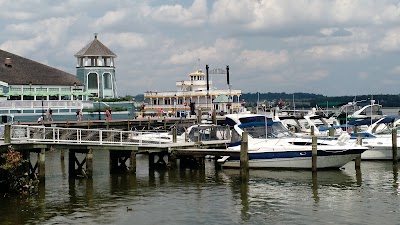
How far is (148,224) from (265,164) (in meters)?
17.0

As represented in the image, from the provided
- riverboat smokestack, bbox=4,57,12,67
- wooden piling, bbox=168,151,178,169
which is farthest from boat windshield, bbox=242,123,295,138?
riverboat smokestack, bbox=4,57,12,67

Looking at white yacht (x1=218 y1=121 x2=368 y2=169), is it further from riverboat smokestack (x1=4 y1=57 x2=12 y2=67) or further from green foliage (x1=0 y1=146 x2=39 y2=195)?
riverboat smokestack (x1=4 y1=57 x2=12 y2=67)

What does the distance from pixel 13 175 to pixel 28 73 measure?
158ft

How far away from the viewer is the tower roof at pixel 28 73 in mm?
75688

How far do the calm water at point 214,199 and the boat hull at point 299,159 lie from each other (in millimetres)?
737

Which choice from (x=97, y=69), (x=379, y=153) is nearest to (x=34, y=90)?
(x=97, y=69)

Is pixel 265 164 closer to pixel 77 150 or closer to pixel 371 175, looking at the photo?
pixel 371 175

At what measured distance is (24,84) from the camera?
75000mm

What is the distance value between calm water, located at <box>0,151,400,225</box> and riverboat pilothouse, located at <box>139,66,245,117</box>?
2025 inches

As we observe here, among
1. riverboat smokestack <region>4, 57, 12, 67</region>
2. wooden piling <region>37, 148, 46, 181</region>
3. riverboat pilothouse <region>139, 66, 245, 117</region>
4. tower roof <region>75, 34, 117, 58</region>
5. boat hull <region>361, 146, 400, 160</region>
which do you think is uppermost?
tower roof <region>75, 34, 117, 58</region>

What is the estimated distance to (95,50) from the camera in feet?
289

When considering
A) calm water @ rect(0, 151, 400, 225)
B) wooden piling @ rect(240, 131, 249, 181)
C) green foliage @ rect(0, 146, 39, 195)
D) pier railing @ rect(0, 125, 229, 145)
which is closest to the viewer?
calm water @ rect(0, 151, 400, 225)

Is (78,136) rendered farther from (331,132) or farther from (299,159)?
(331,132)

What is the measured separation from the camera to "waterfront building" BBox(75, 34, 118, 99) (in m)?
87.6
